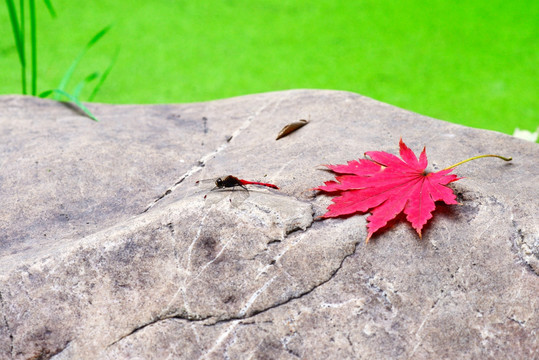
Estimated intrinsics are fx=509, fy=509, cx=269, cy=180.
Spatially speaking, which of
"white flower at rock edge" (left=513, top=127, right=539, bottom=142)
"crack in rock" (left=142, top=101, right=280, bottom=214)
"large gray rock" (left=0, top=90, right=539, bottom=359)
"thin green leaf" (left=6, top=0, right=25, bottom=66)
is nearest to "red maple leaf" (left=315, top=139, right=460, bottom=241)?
"large gray rock" (left=0, top=90, right=539, bottom=359)

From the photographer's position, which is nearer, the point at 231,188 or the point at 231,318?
the point at 231,318

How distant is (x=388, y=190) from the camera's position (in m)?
1.15

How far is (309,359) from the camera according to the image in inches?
37.5

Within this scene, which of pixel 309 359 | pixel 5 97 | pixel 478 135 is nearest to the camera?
pixel 309 359

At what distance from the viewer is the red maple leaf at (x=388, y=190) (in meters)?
1.10

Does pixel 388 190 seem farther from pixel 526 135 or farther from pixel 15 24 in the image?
pixel 15 24

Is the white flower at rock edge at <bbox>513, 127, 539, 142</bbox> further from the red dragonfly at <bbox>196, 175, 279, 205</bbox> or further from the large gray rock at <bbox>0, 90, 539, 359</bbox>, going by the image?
the red dragonfly at <bbox>196, 175, 279, 205</bbox>

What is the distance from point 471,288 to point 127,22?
10.2 feet

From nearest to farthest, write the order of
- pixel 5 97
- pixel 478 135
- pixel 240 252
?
pixel 240 252, pixel 478 135, pixel 5 97

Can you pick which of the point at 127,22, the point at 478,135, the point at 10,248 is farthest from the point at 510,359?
the point at 127,22

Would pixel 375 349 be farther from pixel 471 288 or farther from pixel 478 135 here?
pixel 478 135

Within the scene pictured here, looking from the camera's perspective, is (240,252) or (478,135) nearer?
(240,252)

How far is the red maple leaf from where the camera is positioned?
110 centimetres

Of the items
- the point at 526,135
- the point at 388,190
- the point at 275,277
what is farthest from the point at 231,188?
the point at 526,135
